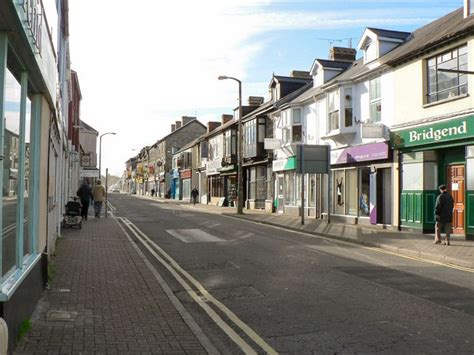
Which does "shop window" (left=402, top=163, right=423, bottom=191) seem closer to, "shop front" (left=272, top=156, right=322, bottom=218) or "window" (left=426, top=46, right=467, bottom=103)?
"window" (left=426, top=46, right=467, bottom=103)

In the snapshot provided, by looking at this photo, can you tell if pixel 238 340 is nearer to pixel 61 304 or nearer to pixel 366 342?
pixel 366 342

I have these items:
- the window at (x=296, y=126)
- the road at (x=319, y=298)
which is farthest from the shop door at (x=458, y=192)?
the window at (x=296, y=126)

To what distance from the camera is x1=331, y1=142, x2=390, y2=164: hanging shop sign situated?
19141 mm

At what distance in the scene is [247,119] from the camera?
120 feet

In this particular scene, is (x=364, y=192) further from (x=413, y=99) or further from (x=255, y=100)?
(x=255, y=100)

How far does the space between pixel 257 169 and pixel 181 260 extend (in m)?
24.8

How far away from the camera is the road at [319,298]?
5484 mm

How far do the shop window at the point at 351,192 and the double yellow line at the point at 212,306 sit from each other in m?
11.7

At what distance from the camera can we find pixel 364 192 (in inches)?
830

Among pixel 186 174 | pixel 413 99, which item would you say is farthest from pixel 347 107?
pixel 186 174

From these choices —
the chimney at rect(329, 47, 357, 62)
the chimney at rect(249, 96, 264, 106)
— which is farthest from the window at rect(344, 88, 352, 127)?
the chimney at rect(249, 96, 264, 106)

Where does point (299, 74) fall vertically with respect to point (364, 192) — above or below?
above

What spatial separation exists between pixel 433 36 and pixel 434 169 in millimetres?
4928

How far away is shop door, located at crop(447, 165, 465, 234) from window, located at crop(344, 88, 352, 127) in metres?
6.63
